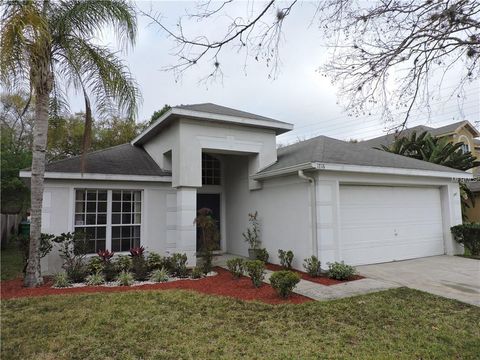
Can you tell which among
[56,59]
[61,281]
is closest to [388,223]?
[61,281]

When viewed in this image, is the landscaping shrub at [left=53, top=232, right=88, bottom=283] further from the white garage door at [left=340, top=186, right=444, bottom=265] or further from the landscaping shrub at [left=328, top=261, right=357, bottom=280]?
the white garage door at [left=340, top=186, right=444, bottom=265]

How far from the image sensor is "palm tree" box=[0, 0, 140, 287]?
6.83 meters

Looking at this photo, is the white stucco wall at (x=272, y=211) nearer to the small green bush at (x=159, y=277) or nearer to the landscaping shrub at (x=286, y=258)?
the landscaping shrub at (x=286, y=258)

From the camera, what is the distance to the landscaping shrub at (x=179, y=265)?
29.5 ft

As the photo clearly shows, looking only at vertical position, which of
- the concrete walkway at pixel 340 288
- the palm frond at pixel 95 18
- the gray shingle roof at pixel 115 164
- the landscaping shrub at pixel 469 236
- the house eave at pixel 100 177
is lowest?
the concrete walkway at pixel 340 288

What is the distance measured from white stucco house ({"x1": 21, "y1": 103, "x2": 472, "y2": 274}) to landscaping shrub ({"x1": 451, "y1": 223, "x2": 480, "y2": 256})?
288 mm

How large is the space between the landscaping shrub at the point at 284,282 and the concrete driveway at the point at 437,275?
116 inches

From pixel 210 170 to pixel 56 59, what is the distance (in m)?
7.10

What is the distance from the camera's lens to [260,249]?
36.0 ft

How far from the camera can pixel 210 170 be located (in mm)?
13805

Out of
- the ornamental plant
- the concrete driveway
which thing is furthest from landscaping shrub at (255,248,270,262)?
the concrete driveway

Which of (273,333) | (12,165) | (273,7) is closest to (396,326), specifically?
(273,333)

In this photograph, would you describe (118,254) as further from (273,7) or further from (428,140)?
(428,140)

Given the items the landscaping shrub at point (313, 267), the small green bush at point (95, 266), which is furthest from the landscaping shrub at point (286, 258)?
the small green bush at point (95, 266)
